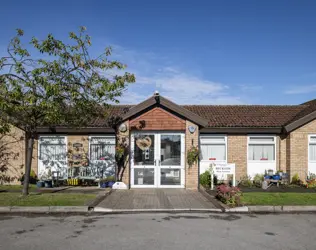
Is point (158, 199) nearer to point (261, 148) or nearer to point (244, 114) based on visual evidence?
point (261, 148)

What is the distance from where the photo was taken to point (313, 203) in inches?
396

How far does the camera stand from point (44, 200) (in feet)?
33.4

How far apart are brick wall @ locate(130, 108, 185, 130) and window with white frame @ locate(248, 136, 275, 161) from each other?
439cm

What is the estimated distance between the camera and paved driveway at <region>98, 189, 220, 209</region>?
386 inches

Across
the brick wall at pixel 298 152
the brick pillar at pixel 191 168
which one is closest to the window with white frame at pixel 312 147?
the brick wall at pixel 298 152

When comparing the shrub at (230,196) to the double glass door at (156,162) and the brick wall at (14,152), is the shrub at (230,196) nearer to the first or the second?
the double glass door at (156,162)

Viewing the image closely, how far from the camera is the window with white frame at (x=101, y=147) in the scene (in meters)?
15.4

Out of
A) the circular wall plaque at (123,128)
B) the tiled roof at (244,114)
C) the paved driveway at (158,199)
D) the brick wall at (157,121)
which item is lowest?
the paved driveway at (158,199)

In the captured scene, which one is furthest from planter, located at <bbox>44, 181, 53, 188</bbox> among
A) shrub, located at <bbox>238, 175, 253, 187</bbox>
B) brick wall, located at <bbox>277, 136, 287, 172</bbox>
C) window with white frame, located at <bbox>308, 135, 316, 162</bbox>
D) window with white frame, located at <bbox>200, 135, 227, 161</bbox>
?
window with white frame, located at <bbox>308, 135, 316, 162</bbox>

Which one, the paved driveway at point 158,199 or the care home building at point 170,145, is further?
the care home building at point 170,145

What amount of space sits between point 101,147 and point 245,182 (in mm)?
7087

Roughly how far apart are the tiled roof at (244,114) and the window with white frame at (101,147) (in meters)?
0.91

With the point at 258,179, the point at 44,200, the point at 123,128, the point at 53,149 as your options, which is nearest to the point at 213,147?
the point at 258,179

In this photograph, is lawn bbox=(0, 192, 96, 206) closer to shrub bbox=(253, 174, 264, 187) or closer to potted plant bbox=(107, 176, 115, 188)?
potted plant bbox=(107, 176, 115, 188)
